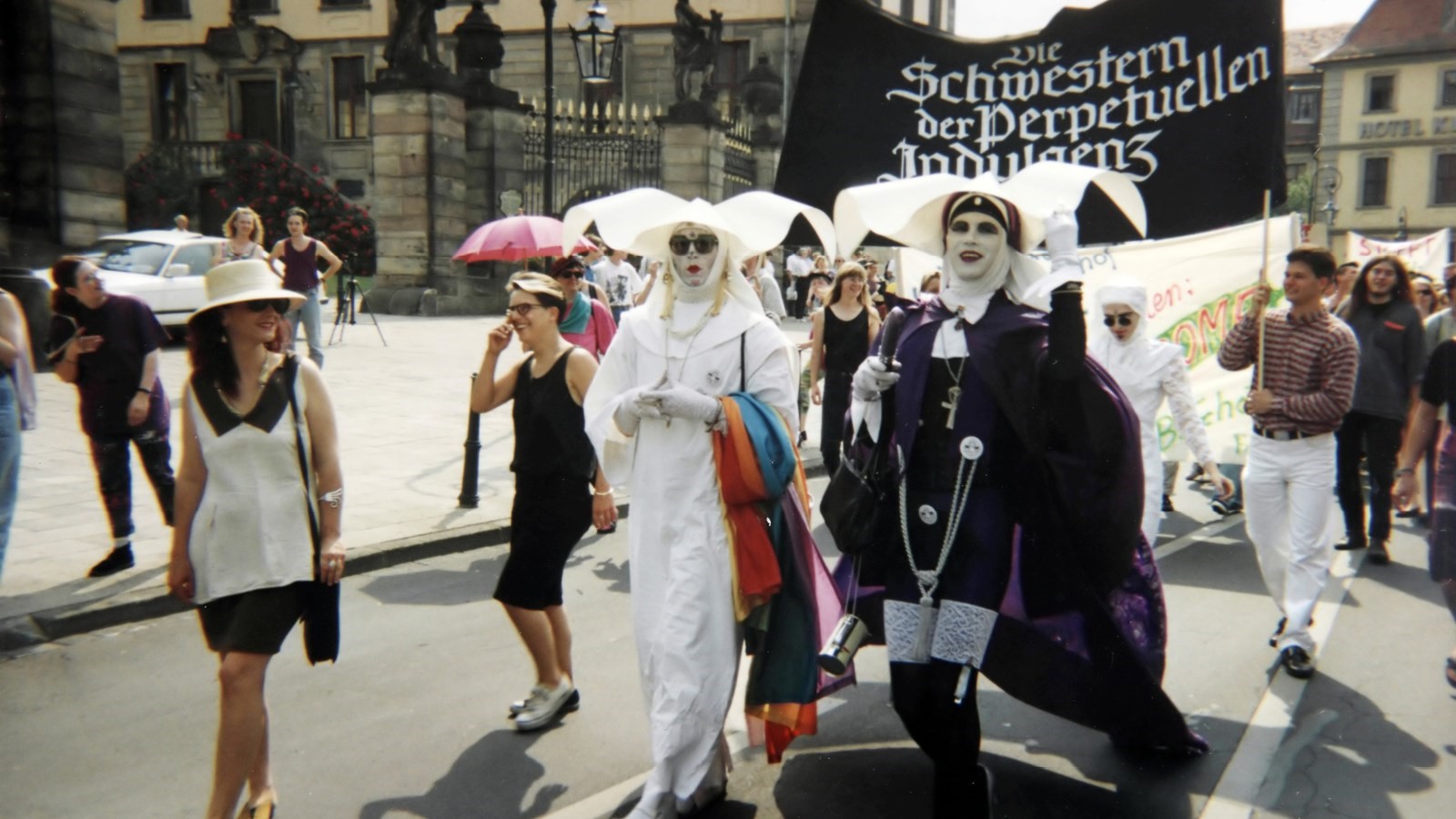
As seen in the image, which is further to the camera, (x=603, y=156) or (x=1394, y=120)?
(x=1394, y=120)

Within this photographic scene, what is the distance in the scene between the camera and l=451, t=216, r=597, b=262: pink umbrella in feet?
30.0

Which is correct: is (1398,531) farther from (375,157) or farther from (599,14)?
(375,157)

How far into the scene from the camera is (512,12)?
39500 mm

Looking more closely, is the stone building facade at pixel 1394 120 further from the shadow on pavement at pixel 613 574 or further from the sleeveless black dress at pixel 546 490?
the sleeveless black dress at pixel 546 490

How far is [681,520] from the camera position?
13.0ft

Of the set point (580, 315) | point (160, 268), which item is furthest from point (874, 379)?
point (160, 268)

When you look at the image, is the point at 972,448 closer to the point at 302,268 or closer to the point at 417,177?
the point at 302,268

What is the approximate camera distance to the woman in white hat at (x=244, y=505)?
11.8 ft

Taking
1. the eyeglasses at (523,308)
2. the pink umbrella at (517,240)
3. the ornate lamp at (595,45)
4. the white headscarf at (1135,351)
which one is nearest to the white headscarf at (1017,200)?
the eyeglasses at (523,308)

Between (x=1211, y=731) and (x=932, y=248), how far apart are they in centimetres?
229

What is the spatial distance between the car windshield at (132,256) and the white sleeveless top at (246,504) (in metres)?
15.1

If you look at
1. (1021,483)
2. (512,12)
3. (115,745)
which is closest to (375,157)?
(512,12)

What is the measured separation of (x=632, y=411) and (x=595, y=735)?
4.83 ft

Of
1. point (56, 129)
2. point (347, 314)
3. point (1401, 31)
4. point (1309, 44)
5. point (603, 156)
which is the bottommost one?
point (347, 314)
